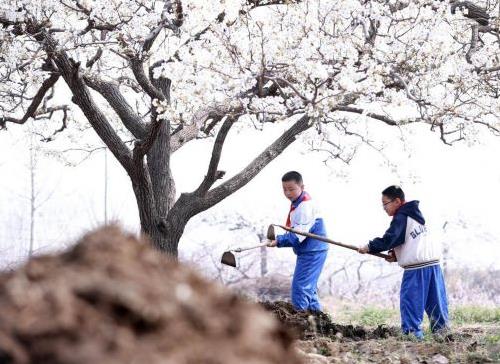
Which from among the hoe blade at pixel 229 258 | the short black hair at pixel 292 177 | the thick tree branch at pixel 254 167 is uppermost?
the thick tree branch at pixel 254 167

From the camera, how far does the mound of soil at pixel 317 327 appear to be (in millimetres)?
8349

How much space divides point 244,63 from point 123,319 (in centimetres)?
710

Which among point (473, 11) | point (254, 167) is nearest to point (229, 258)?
point (254, 167)

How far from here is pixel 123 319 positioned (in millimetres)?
1872

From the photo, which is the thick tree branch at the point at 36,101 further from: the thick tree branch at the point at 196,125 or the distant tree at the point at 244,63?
the thick tree branch at the point at 196,125

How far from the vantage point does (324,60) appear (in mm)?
8984

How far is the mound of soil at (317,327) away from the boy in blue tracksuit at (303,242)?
370 mm

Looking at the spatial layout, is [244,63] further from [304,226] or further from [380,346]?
[380,346]

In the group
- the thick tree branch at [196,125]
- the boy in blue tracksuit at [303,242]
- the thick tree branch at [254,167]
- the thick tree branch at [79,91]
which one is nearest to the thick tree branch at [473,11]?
the thick tree branch at [254,167]

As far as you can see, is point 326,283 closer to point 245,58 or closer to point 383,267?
point 383,267

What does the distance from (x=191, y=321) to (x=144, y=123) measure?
986 centimetres

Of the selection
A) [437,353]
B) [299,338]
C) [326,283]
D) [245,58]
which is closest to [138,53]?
[245,58]

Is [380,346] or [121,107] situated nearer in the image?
[380,346]

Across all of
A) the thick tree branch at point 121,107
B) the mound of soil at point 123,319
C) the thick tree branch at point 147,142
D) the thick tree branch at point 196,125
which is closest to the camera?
the mound of soil at point 123,319
